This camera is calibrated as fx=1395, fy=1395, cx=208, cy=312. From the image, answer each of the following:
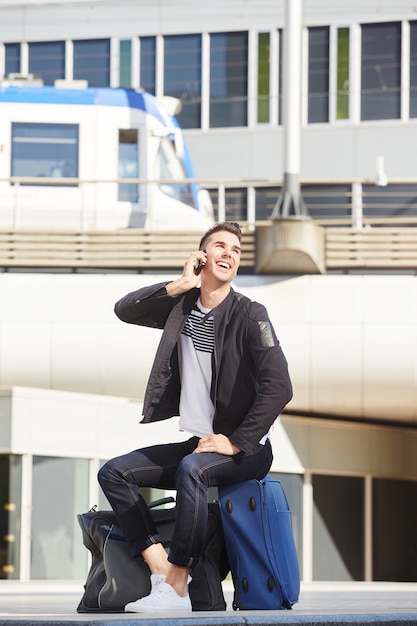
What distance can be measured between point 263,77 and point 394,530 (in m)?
13.5

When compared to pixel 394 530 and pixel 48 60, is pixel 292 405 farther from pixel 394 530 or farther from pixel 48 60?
pixel 48 60

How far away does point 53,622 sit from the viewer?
4824 millimetres

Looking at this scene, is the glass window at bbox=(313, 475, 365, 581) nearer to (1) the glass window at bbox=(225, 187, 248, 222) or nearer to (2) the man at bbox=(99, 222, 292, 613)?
(1) the glass window at bbox=(225, 187, 248, 222)

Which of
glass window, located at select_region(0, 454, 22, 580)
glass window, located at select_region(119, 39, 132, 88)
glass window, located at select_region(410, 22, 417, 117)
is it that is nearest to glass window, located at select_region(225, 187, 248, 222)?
glass window, located at select_region(119, 39, 132, 88)

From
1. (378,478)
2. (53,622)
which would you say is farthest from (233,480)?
Answer: (378,478)

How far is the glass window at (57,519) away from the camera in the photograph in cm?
1766

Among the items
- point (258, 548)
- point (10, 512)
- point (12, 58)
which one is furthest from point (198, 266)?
point (12, 58)

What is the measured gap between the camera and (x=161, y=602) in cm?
602

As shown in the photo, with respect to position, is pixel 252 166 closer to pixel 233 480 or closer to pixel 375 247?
pixel 375 247

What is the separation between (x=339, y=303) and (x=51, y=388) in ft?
13.2

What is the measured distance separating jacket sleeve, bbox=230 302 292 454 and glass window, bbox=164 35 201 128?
85.8 feet

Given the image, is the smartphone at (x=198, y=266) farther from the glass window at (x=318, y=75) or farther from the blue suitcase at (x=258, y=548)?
the glass window at (x=318, y=75)

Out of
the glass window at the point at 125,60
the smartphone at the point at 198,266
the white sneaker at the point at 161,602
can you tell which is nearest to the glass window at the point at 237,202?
the glass window at the point at 125,60

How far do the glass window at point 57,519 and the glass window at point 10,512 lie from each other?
0.21 m
